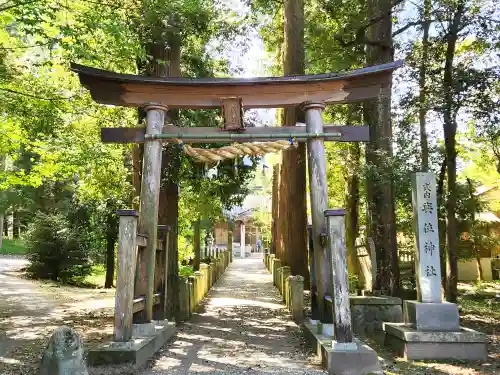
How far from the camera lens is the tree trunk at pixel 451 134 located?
32.3 ft

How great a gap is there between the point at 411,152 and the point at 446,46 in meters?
3.14

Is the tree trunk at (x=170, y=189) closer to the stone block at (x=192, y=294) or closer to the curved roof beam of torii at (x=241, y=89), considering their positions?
the stone block at (x=192, y=294)

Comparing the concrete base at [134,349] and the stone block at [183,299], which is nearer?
the concrete base at [134,349]

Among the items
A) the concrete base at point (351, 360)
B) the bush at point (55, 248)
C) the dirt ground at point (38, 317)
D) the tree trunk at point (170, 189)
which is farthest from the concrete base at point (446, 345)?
the bush at point (55, 248)

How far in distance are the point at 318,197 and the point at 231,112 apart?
82.8 inches

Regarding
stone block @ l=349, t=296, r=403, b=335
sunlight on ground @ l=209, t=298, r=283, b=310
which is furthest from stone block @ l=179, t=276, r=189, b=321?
stone block @ l=349, t=296, r=403, b=335

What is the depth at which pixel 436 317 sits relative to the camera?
23.5ft

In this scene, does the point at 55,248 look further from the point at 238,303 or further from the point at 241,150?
the point at 241,150

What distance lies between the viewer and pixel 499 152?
44.7 ft

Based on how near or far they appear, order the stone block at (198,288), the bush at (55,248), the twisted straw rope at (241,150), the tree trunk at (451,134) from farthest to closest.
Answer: the bush at (55,248), the stone block at (198,288), the tree trunk at (451,134), the twisted straw rope at (241,150)

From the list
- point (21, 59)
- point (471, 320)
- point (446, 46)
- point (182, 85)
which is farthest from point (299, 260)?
point (21, 59)

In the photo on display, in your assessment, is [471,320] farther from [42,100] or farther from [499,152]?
[42,100]

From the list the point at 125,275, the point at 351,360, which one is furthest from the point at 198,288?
the point at 351,360

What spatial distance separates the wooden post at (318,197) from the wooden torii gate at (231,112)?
0.02 metres
